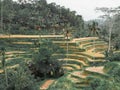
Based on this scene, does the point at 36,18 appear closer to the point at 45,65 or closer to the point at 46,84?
the point at 45,65

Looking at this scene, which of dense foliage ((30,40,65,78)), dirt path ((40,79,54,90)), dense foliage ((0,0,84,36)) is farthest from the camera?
dense foliage ((0,0,84,36))

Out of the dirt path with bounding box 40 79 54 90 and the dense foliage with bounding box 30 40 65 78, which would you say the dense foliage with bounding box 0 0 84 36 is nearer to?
the dense foliage with bounding box 30 40 65 78

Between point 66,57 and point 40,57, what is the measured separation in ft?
19.5

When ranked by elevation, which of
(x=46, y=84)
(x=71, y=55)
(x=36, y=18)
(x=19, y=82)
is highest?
(x=36, y=18)

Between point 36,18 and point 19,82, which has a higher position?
point 36,18

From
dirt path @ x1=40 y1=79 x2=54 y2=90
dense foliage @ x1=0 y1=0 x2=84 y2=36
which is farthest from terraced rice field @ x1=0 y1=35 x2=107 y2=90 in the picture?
dense foliage @ x1=0 y1=0 x2=84 y2=36

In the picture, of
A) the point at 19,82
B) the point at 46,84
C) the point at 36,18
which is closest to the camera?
the point at 19,82

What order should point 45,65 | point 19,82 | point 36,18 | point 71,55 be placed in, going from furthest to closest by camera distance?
point 36,18 → point 71,55 → point 45,65 → point 19,82

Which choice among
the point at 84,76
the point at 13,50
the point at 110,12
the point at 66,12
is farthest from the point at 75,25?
the point at 84,76

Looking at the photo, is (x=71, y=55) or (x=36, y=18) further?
(x=36, y=18)

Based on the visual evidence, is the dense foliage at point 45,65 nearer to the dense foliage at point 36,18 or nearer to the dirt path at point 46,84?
the dirt path at point 46,84

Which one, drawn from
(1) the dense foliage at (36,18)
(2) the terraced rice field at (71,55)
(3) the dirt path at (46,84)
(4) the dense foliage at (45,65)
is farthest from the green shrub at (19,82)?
(1) the dense foliage at (36,18)

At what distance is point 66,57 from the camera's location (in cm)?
3056

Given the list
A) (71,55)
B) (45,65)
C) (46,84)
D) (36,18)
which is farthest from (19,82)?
(36,18)
